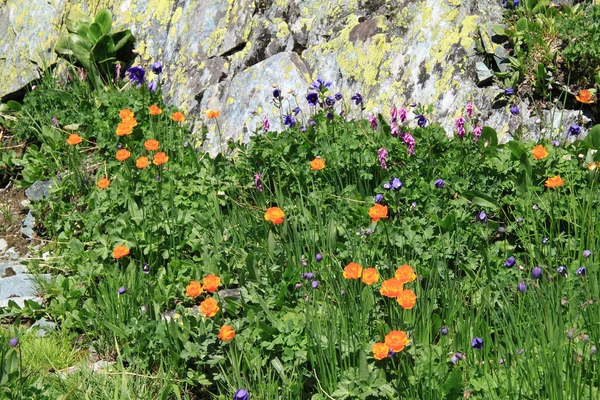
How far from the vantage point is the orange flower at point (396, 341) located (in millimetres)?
2543

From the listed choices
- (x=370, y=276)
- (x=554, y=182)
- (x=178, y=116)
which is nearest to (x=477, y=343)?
(x=370, y=276)

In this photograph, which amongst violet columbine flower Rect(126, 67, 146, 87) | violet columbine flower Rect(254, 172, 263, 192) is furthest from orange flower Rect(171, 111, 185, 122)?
violet columbine flower Rect(254, 172, 263, 192)

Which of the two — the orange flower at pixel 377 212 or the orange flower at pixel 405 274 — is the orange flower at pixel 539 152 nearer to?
the orange flower at pixel 377 212

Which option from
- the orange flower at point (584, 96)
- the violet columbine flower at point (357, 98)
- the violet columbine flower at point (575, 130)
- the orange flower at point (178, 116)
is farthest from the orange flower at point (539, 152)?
the orange flower at point (178, 116)

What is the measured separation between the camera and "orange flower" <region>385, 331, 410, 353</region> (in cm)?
254

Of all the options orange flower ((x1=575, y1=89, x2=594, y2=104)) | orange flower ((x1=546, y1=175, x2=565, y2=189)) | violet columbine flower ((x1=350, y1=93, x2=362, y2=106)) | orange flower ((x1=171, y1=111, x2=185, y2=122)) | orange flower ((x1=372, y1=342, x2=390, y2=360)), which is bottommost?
orange flower ((x1=372, y1=342, x2=390, y2=360))

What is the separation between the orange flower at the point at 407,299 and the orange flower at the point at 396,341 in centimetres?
12

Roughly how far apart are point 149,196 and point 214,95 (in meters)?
1.19

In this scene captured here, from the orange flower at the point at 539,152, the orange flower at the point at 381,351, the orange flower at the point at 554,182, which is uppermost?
the orange flower at the point at 539,152

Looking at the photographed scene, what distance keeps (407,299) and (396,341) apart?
0.59ft

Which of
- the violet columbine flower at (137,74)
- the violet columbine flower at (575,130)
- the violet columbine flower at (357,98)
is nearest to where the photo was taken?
the violet columbine flower at (575,130)

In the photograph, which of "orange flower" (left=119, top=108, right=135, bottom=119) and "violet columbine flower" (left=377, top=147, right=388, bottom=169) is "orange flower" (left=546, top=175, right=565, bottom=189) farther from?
"orange flower" (left=119, top=108, right=135, bottom=119)

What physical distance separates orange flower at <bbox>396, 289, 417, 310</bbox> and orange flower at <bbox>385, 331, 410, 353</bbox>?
12 cm

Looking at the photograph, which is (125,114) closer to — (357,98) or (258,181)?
(258,181)
